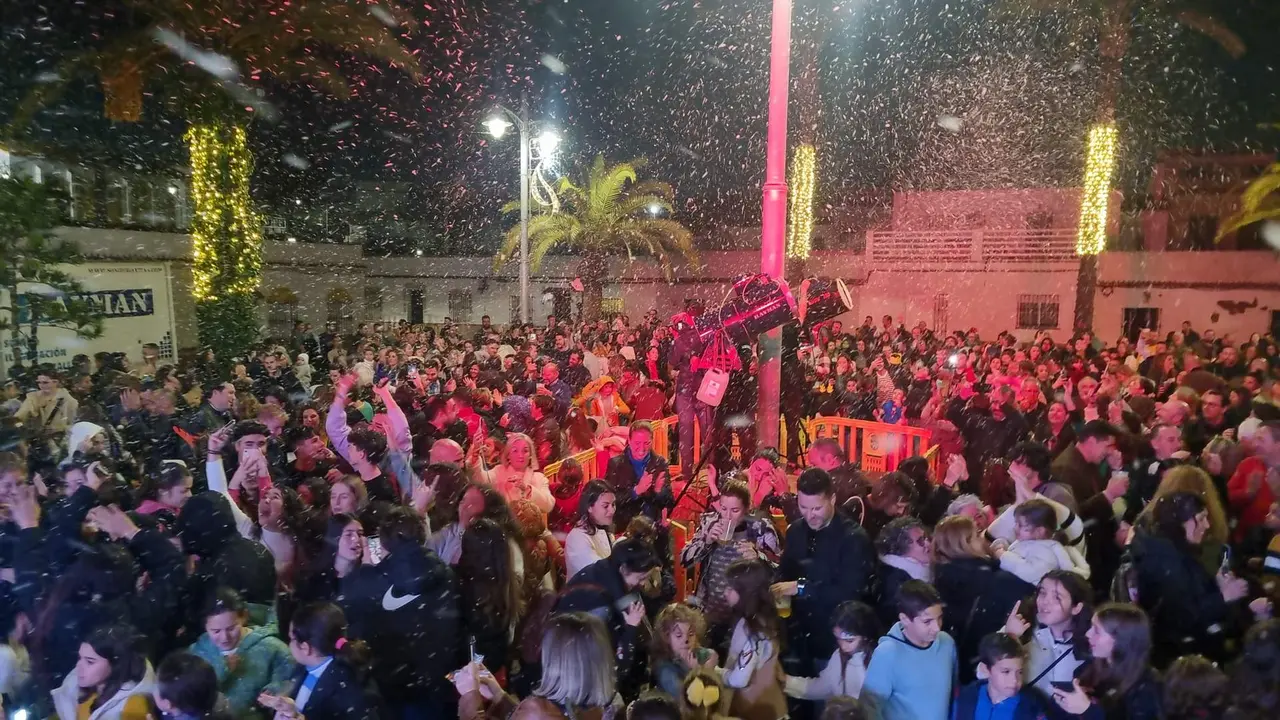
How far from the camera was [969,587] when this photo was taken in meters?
3.21

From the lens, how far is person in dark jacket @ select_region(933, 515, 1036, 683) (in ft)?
10.3

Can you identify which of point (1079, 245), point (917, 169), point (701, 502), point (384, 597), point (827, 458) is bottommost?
point (701, 502)

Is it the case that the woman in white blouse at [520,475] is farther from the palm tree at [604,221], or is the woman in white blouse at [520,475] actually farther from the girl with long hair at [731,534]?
the palm tree at [604,221]

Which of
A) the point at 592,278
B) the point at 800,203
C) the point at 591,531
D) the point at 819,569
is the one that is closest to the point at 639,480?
the point at 591,531

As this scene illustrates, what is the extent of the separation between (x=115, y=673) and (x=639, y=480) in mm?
2841

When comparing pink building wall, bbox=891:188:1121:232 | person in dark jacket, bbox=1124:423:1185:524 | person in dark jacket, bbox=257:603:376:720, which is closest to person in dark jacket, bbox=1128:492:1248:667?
person in dark jacket, bbox=1124:423:1185:524

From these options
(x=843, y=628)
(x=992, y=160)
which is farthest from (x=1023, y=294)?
(x=843, y=628)

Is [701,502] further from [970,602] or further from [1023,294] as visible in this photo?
[1023,294]

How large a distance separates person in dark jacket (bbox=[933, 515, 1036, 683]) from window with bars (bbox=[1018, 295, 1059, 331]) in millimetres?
19402

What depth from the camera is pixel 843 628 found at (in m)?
2.86

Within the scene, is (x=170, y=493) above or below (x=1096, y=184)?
below

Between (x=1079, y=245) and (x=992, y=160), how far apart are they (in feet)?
14.0

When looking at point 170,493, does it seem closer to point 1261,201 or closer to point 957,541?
point 957,541

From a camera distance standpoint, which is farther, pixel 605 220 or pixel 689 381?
pixel 605 220
